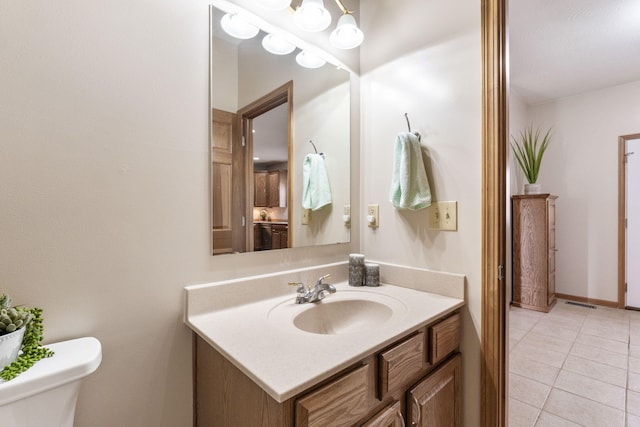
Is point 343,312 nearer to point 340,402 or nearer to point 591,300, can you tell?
point 340,402

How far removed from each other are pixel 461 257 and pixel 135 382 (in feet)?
4.09

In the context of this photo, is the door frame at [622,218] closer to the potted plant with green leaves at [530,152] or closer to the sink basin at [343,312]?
the potted plant with green leaves at [530,152]

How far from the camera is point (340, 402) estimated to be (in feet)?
2.35

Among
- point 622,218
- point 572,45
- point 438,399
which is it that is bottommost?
point 438,399

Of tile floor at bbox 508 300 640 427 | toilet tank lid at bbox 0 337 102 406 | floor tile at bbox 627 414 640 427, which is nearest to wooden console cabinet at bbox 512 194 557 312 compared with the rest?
tile floor at bbox 508 300 640 427

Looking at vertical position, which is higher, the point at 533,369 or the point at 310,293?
the point at 310,293

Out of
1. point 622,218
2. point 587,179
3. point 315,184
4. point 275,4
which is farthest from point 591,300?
point 275,4

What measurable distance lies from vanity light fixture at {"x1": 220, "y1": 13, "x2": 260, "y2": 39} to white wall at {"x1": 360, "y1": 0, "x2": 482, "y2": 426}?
26.6 inches

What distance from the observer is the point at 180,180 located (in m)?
1.00

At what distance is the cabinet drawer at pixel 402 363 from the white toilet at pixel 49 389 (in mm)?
746

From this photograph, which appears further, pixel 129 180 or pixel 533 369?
pixel 533 369

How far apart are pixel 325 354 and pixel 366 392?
0.58ft

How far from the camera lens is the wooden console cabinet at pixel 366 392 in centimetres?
68

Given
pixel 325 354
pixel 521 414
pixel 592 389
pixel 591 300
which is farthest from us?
pixel 591 300
